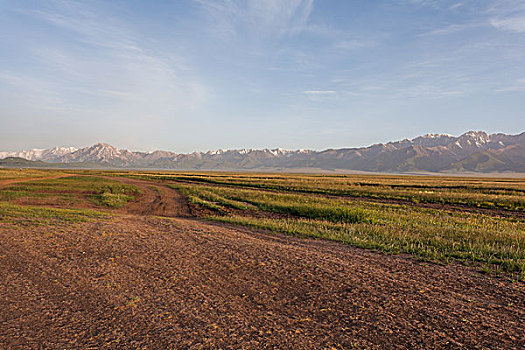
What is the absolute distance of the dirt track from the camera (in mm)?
5355

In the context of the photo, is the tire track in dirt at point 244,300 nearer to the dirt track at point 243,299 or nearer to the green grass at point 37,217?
the dirt track at point 243,299

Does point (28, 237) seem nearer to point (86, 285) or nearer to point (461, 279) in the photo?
point (86, 285)

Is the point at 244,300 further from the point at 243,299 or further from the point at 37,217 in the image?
the point at 37,217

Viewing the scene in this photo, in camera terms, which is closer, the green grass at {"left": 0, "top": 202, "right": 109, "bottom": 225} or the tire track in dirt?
the tire track in dirt

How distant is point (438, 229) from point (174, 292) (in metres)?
15.7

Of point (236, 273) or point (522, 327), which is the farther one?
point (236, 273)

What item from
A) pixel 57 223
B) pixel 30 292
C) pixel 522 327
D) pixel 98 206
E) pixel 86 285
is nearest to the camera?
pixel 522 327

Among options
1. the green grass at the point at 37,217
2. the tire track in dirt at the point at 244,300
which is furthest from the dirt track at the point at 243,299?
the green grass at the point at 37,217

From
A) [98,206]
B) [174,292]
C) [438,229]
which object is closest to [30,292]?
[174,292]

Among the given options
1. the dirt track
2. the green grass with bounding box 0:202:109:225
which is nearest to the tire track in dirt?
the dirt track

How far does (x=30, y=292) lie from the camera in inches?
278

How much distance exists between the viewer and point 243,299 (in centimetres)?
695

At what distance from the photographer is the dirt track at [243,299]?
5355 millimetres

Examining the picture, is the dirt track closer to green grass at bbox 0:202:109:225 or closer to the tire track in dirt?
the tire track in dirt
